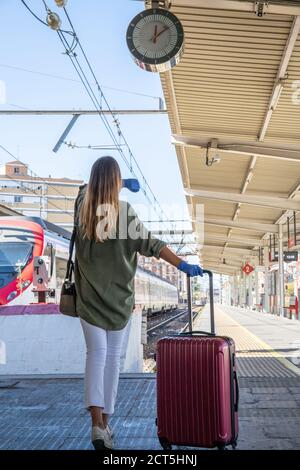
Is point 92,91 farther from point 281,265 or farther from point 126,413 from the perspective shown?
point 281,265

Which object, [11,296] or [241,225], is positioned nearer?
[11,296]

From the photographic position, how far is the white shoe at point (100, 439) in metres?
3.09

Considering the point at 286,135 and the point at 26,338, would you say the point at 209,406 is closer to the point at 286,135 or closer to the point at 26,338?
the point at 26,338

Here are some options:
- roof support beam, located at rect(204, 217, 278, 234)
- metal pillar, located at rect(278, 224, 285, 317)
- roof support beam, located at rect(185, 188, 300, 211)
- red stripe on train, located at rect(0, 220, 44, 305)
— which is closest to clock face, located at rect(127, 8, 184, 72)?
red stripe on train, located at rect(0, 220, 44, 305)

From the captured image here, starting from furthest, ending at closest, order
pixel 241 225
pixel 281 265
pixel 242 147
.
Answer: pixel 281 265 < pixel 241 225 < pixel 242 147

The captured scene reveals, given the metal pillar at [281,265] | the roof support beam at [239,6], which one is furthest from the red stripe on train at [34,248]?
the metal pillar at [281,265]

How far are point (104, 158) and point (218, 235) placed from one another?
2865cm

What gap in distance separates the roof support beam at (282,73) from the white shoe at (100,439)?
6.17 m

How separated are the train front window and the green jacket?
419 inches

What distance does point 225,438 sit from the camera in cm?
303

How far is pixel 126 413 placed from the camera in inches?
167

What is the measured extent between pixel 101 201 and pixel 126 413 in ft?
6.08

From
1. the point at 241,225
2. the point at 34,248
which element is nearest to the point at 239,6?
the point at 34,248

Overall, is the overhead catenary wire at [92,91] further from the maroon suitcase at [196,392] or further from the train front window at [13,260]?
the maroon suitcase at [196,392]
